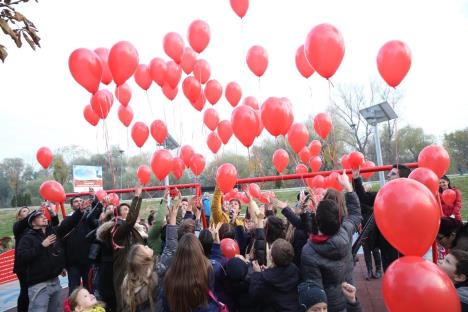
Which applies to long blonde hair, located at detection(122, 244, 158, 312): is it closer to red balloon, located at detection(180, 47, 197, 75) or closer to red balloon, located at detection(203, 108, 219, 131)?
red balloon, located at detection(203, 108, 219, 131)

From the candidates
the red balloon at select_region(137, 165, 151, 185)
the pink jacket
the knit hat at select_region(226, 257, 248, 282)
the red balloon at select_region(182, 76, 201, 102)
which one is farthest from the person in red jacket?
the red balloon at select_region(137, 165, 151, 185)

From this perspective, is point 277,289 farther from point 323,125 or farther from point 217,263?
point 323,125

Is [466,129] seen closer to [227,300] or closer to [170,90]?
[170,90]

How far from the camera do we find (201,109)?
7020mm

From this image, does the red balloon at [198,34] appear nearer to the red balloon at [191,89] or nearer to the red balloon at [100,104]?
the red balloon at [191,89]

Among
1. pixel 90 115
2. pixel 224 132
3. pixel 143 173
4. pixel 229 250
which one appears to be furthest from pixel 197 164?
pixel 229 250

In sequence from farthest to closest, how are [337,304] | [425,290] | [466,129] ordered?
[466,129], [337,304], [425,290]

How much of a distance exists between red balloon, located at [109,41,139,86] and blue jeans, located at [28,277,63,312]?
2.81m

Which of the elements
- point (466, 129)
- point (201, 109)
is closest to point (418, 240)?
point (201, 109)

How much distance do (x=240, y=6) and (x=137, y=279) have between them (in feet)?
15.4

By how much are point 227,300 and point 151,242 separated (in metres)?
1.22

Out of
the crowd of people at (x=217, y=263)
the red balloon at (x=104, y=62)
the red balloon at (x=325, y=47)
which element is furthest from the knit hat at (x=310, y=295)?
the red balloon at (x=104, y=62)

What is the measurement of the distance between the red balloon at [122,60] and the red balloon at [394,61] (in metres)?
3.41

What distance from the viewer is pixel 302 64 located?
5.79 m
